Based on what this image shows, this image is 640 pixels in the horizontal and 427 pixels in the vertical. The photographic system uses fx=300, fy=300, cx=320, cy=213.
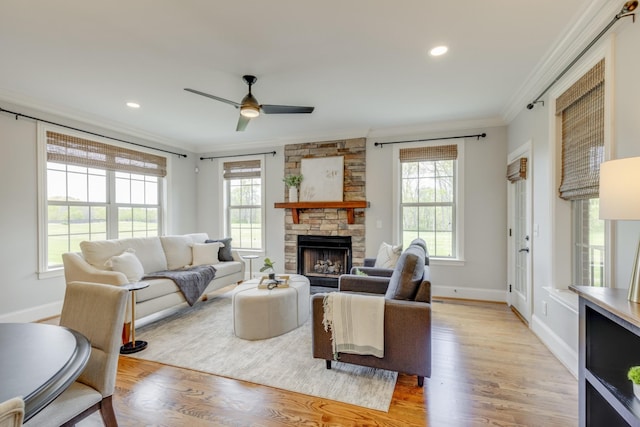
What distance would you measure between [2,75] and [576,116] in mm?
5303

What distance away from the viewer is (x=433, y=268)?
15.2 ft

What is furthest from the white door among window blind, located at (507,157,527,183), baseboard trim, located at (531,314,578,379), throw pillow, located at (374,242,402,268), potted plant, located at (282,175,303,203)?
potted plant, located at (282,175,303,203)

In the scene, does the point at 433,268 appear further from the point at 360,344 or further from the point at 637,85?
the point at 637,85

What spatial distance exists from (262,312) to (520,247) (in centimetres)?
330

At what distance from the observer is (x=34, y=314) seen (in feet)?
11.9

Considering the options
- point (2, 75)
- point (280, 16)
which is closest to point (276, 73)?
point (280, 16)

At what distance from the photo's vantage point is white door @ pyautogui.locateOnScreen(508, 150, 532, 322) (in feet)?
11.1

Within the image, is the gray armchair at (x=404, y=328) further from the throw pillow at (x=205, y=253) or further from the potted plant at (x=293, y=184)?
the potted plant at (x=293, y=184)

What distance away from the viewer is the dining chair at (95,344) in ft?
4.38

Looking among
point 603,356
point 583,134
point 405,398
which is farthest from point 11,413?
point 583,134

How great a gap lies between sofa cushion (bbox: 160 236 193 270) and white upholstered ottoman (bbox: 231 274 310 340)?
5.28 ft

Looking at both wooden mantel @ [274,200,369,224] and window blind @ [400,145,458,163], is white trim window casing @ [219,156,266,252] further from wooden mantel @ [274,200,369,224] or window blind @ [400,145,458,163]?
window blind @ [400,145,458,163]

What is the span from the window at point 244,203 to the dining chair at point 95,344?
4.09 metres

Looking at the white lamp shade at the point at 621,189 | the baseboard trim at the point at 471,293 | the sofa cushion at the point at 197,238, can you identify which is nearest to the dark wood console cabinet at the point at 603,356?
the white lamp shade at the point at 621,189
